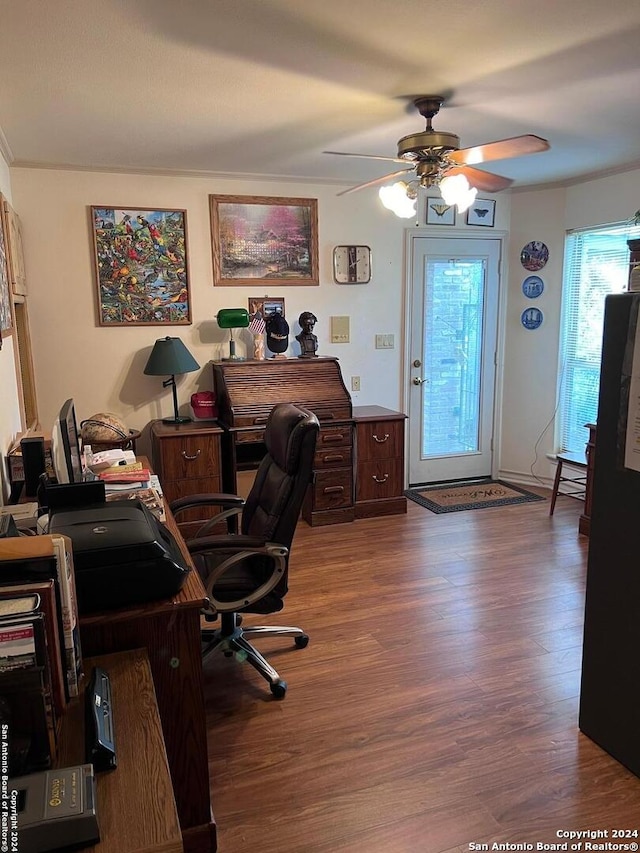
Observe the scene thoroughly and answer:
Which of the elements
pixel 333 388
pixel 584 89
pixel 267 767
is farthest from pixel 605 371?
pixel 333 388

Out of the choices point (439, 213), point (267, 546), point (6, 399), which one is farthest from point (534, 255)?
point (6, 399)

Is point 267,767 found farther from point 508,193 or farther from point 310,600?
point 508,193

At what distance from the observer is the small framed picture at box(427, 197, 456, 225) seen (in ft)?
15.6

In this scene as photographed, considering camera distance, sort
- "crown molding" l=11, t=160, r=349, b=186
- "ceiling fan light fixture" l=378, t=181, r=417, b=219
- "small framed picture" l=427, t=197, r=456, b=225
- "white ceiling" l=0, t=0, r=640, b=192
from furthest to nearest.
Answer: "small framed picture" l=427, t=197, r=456, b=225
"crown molding" l=11, t=160, r=349, b=186
"ceiling fan light fixture" l=378, t=181, r=417, b=219
"white ceiling" l=0, t=0, r=640, b=192

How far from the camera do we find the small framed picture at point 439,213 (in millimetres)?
4750

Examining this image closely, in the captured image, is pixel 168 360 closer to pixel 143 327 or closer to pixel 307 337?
pixel 143 327

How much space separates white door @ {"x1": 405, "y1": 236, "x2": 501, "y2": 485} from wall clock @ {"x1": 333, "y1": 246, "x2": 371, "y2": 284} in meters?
0.40

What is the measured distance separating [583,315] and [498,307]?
689mm

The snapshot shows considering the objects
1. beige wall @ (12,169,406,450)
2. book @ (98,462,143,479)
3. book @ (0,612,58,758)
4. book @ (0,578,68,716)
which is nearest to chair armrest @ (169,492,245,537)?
book @ (98,462,143,479)

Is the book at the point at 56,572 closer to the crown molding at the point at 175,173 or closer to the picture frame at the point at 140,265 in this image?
the picture frame at the point at 140,265

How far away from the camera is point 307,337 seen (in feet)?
14.5

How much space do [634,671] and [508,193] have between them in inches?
159

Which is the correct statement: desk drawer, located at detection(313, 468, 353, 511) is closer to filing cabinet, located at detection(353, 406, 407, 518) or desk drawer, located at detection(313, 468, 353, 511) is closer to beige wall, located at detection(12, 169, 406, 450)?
filing cabinet, located at detection(353, 406, 407, 518)

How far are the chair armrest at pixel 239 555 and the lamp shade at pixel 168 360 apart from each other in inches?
75.8
